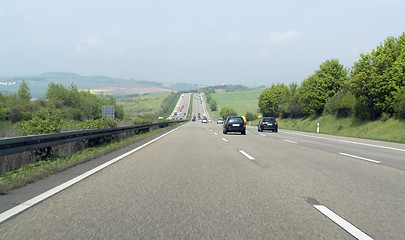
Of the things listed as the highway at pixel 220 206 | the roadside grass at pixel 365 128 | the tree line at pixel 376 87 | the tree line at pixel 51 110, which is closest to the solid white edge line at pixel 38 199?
the highway at pixel 220 206

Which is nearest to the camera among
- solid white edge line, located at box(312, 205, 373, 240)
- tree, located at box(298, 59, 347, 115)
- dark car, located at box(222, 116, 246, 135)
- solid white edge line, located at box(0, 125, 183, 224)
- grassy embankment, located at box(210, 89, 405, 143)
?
solid white edge line, located at box(312, 205, 373, 240)

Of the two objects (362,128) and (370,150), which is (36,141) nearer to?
(370,150)

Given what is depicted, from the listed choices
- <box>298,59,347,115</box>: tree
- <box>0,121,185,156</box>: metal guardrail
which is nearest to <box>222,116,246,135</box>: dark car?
<box>0,121,185,156</box>: metal guardrail

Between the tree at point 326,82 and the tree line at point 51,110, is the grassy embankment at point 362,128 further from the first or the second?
the tree line at point 51,110

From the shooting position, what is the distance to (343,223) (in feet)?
13.3

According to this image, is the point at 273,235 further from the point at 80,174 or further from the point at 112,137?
the point at 112,137

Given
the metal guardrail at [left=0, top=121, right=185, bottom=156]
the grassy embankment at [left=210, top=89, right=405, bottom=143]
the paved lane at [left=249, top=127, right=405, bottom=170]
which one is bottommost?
the grassy embankment at [left=210, top=89, right=405, bottom=143]

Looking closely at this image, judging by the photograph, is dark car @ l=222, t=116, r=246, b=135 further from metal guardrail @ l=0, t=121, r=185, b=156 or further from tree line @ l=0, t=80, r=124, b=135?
metal guardrail @ l=0, t=121, r=185, b=156

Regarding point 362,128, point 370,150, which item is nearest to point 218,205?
point 370,150

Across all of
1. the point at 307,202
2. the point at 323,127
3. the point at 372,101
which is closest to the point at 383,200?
the point at 307,202

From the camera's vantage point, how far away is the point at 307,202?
16.7 ft

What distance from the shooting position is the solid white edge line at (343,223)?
11.9 feet

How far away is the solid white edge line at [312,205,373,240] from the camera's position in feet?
11.9

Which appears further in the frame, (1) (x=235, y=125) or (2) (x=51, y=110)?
(1) (x=235, y=125)
